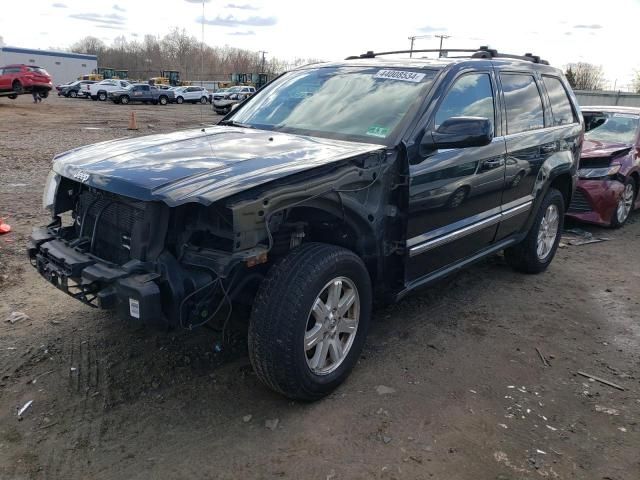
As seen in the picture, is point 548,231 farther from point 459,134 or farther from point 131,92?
point 131,92

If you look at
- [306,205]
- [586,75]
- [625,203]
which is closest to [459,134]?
[306,205]

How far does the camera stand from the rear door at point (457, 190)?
3664mm

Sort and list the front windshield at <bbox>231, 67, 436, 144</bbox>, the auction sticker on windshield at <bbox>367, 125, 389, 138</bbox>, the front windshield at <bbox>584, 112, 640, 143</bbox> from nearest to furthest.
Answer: the auction sticker on windshield at <bbox>367, 125, 389, 138</bbox>, the front windshield at <bbox>231, 67, 436, 144</bbox>, the front windshield at <bbox>584, 112, 640, 143</bbox>

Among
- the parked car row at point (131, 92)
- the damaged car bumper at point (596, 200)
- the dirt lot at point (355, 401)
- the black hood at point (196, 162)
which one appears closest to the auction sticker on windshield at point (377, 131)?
the black hood at point (196, 162)

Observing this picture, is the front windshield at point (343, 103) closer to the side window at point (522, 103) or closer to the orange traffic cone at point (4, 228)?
Answer: the side window at point (522, 103)

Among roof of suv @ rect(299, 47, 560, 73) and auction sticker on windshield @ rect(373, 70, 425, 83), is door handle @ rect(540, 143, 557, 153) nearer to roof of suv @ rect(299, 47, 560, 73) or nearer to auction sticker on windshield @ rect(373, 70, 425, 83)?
roof of suv @ rect(299, 47, 560, 73)

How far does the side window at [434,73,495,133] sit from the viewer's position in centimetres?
389

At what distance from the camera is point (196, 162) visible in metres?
3.06

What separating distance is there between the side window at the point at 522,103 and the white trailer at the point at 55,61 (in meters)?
71.6

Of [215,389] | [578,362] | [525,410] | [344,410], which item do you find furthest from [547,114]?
[215,389]

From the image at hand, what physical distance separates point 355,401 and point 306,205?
1191 millimetres

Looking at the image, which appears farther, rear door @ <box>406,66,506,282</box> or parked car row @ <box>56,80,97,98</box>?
parked car row @ <box>56,80,97,98</box>

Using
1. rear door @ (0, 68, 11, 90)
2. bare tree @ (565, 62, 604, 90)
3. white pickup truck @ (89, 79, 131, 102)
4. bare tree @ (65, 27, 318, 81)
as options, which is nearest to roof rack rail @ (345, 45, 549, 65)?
rear door @ (0, 68, 11, 90)

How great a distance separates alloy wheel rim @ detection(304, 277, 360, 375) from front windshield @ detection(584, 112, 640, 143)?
6.76 metres
